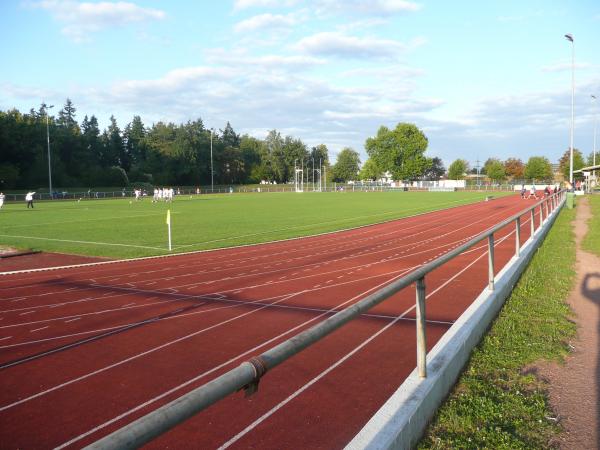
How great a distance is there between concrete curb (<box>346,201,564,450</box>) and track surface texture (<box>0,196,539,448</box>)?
0.71 metres

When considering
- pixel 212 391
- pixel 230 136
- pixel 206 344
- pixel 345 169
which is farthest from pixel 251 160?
pixel 212 391

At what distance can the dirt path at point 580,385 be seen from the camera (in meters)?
3.82

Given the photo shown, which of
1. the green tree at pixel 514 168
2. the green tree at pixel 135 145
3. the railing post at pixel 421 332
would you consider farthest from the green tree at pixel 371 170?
the railing post at pixel 421 332

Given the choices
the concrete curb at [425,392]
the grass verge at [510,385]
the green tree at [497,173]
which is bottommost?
the grass verge at [510,385]

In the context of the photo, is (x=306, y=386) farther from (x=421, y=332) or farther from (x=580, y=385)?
(x=580, y=385)

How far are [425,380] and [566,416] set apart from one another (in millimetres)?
1293

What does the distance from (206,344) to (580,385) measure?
14.7ft

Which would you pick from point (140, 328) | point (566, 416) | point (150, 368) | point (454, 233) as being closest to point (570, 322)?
point (566, 416)

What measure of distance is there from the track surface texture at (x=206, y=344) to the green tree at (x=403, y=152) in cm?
11383

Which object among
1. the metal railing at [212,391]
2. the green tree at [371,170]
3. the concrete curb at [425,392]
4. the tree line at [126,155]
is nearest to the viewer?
the metal railing at [212,391]

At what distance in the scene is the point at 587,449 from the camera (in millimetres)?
3617

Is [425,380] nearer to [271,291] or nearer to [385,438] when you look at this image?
[385,438]

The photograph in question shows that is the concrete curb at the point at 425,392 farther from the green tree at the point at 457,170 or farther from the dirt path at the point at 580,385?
the green tree at the point at 457,170

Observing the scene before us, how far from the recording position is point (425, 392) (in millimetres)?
3775
